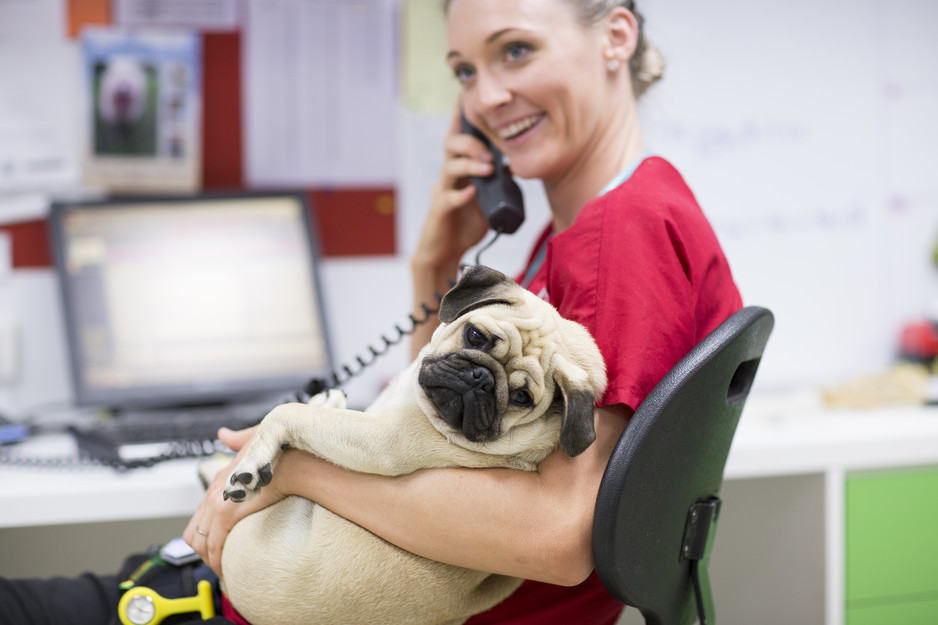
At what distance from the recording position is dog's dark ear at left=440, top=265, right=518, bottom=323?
81cm

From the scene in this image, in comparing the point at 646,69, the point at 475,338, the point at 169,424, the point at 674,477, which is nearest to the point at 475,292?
the point at 475,338

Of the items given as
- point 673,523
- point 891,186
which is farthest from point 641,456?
point 891,186

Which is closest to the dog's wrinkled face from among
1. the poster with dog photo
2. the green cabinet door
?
the green cabinet door

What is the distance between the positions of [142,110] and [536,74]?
994 millimetres

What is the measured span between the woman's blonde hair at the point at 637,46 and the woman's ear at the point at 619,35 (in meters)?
0.01

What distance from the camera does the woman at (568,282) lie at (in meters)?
0.77

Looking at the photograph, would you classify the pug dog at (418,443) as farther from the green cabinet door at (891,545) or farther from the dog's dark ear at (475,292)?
the green cabinet door at (891,545)

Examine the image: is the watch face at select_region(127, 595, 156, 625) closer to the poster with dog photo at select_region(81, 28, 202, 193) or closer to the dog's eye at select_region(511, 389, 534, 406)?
the dog's eye at select_region(511, 389, 534, 406)

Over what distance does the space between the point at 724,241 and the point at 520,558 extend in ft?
4.20

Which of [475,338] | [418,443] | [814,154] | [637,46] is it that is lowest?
[418,443]

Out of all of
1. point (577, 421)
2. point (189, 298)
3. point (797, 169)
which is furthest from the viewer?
point (797, 169)

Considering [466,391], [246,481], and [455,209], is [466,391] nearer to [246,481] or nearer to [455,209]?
[246,481]

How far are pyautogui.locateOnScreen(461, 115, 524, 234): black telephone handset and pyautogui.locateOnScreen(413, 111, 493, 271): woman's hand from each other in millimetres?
11

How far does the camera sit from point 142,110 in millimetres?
1603
